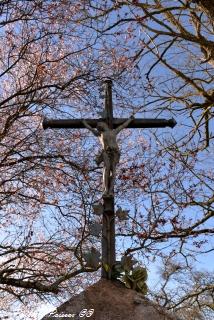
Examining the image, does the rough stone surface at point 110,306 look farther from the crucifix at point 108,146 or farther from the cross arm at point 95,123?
the cross arm at point 95,123

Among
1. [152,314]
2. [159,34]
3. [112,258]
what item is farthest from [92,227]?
[159,34]

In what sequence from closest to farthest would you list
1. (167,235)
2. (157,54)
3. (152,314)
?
1. (152,314)
2. (167,235)
3. (157,54)

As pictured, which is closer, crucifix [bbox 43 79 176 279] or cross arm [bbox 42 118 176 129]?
crucifix [bbox 43 79 176 279]

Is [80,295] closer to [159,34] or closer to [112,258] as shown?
[112,258]

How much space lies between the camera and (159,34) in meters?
7.33

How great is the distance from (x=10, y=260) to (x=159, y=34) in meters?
5.02

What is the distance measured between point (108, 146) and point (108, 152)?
0.21ft

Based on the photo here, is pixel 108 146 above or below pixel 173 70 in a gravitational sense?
Result: below

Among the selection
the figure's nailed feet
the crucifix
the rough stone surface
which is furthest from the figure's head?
the rough stone surface

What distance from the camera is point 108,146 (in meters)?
3.93

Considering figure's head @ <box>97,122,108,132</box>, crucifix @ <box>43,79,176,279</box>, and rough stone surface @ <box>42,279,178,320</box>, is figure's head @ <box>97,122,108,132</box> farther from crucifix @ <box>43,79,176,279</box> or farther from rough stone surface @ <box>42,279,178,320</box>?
rough stone surface @ <box>42,279,178,320</box>

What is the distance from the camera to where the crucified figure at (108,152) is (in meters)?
3.73

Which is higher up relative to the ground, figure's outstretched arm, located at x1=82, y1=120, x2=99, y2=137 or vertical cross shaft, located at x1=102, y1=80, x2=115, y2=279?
figure's outstretched arm, located at x1=82, y1=120, x2=99, y2=137

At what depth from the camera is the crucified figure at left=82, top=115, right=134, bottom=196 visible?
373cm
